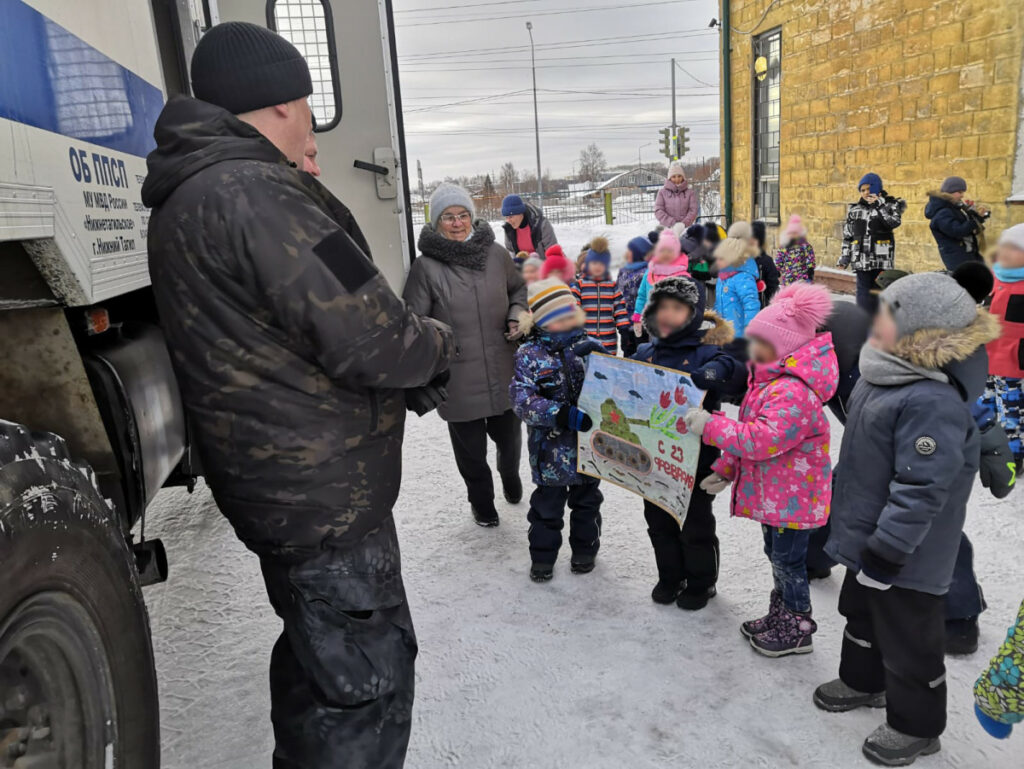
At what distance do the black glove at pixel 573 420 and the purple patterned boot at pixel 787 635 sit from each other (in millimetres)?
914

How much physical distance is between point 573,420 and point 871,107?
751 centimetres

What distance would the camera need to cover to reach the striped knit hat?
273 cm

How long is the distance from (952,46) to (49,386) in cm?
812

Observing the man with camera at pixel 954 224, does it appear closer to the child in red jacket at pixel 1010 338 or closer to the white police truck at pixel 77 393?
the child in red jacket at pixel 1010 338

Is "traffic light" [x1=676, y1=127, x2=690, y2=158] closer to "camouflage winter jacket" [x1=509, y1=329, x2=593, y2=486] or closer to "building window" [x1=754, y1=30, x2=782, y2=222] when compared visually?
"building window" [x1=754, y1=30, x2=782, y2=222]

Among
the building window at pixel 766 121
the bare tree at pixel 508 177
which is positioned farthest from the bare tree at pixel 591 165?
the building window at pixel 766 121

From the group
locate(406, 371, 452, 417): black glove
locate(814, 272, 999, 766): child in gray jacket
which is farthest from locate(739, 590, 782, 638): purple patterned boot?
locate(406, 371, 452, 417): black glove

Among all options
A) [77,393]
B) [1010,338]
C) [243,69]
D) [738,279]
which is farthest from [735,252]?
[77,393]

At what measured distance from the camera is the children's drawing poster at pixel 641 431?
2404 millimetres

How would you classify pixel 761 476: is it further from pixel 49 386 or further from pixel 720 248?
pixel 720 248

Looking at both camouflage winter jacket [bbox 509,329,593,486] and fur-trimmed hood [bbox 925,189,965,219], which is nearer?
camouflage winter jacket [bbox 509,329,593,486]

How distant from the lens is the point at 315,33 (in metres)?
3.96

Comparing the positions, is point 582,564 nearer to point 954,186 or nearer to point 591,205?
point 954,186

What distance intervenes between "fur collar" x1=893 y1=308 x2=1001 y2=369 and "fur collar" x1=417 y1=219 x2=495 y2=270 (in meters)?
1.99
